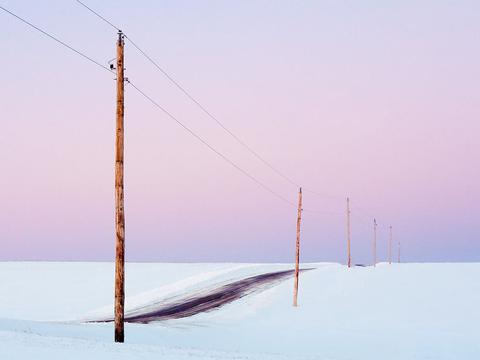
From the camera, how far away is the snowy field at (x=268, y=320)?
19.1m

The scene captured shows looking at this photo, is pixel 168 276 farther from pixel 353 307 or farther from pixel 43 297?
pixel 353 307

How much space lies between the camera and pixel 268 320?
39.9 metres


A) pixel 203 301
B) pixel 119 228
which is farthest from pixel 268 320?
pixel 119 228

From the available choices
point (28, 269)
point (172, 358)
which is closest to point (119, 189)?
point (172, 358)

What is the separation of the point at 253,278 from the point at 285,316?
1021 inches

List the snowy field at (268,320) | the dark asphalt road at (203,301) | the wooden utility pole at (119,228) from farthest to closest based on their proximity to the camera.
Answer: the dark asphalt road at (203,301) → the wooden utility pole at (119,228) → the snowy field at (268,320)

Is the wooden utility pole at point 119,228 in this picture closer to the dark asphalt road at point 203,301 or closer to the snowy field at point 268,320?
the snowy field at point 268,320

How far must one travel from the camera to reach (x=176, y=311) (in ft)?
148

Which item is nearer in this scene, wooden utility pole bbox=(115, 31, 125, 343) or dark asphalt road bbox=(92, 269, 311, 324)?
wooden utility pole bbox=(115, 31, 125, 343)

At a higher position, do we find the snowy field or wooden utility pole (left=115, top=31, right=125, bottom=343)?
wooden utility pole (left=115, top=31, right=125, bottom=343)

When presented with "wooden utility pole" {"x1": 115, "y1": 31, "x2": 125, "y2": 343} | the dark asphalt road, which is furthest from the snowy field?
the dark asphalt road

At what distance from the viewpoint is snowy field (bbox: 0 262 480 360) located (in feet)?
62.6

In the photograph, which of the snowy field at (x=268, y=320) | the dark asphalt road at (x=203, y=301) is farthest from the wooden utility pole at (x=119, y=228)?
the dark asphalt road at (x=203, y=301)

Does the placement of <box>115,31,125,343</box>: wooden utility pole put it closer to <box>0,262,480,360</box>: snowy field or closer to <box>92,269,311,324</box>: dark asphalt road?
<box>0,262,480,360</box>: snowy field
